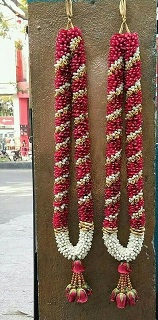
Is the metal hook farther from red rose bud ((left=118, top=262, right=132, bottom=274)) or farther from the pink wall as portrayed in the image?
the pink wall

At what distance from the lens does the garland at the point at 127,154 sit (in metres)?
1.35

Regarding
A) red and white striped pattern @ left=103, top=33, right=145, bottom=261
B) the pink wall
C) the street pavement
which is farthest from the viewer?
the pink wall

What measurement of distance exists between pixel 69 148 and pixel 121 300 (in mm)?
469

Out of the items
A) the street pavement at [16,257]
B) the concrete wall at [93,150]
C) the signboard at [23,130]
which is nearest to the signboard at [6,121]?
the signboard at [23,130]

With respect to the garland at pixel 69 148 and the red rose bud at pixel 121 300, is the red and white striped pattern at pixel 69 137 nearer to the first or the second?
the garland at pixel 69 148

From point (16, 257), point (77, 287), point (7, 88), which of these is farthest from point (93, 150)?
point (7, 88)

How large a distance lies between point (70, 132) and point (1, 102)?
16.1m

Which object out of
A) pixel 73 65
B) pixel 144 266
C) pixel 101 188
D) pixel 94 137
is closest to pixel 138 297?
pixel 144 266

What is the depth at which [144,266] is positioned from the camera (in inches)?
58.3

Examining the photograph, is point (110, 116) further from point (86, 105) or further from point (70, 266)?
point (70, 266)

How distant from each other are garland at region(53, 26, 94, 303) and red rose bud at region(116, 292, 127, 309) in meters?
0.09

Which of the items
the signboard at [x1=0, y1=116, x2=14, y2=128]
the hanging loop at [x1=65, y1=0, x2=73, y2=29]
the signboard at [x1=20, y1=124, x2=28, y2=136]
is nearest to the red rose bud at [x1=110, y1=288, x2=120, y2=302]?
the hanging loop at [x1=65, y1=0, x2=73, y2=29]

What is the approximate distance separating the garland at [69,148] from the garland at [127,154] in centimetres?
6

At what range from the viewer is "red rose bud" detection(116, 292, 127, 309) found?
1.37m
